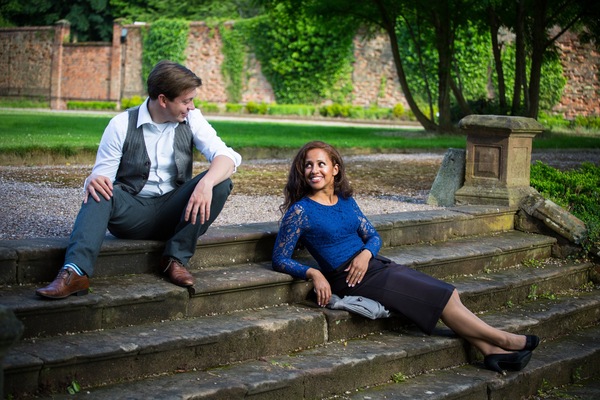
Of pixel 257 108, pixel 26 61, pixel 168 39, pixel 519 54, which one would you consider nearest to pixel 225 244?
pixel 519 54

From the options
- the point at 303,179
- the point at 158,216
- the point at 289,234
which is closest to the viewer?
the point at 158,216

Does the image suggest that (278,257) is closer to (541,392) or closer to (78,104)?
(541,392)

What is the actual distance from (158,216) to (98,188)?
0.44 meters

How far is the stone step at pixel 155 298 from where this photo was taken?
3863mm

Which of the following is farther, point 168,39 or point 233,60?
point 168,39

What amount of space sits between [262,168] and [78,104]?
25.1 meters

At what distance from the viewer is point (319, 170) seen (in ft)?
16.1

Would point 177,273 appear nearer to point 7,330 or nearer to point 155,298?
point 155,298

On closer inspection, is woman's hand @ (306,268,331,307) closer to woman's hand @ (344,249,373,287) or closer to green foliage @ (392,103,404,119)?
woman's hand @ (344,249,373,287)

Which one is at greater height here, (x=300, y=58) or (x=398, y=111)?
(x=300, y=58)

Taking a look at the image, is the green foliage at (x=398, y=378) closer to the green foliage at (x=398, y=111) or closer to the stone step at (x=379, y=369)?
the stone step at (x=379, y=369)

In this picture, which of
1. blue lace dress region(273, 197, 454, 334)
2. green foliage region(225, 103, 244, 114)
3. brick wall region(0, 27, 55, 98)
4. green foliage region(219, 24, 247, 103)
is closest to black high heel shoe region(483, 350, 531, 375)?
blue lace dress region(273, 197, 454, 334)

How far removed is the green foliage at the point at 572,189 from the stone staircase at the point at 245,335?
→ 162cm

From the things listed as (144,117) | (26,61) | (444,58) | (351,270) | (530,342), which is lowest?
(530,342)
